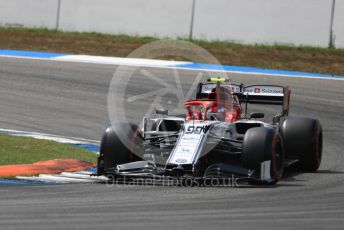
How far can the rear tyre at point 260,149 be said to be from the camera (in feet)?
43.4

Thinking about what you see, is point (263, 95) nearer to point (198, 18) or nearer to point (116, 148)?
point (116, 148)

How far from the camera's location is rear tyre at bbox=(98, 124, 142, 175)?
13820 millimetres

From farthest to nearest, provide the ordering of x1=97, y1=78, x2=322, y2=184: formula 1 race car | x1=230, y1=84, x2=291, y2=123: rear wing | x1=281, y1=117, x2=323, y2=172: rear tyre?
x1=230, y1=84, x2=291, y2=123: rear wing
x1=281, y1=117, x2=323, y2=172: rear tyre
x1=97, y1=78, x2=322, y2=184: formula 1 race car

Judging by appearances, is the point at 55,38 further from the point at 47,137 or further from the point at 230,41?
the point at 47,137

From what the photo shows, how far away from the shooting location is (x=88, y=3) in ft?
95.3

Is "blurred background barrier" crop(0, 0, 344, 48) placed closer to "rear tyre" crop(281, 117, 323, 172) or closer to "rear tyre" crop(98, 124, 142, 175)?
"rear tyre" crop(281, 117, 323, 172)

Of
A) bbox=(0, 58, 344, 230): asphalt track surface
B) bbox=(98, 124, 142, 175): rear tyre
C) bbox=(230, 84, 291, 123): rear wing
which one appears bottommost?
bbox=(0, 58, 344, 230): asphalt track surface

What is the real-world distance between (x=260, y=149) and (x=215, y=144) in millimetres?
689

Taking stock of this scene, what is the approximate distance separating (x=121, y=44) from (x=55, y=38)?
7.08ft

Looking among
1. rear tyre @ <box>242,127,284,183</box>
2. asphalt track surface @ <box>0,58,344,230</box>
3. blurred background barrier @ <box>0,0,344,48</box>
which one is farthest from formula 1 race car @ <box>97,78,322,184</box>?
blurred background barrier @ <box>0,0,344,48</box>

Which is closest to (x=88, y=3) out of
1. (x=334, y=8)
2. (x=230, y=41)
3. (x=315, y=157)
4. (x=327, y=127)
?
(x=230, y=41)

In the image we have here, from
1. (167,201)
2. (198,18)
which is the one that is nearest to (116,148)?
(167,201)

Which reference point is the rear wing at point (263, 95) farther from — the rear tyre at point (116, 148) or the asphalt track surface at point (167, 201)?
the rear tyre at point (116, 148)

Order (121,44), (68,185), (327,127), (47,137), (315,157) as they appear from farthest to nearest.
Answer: (121,44) → (327,127) → (47,137) → (315,157) → (68,185)
